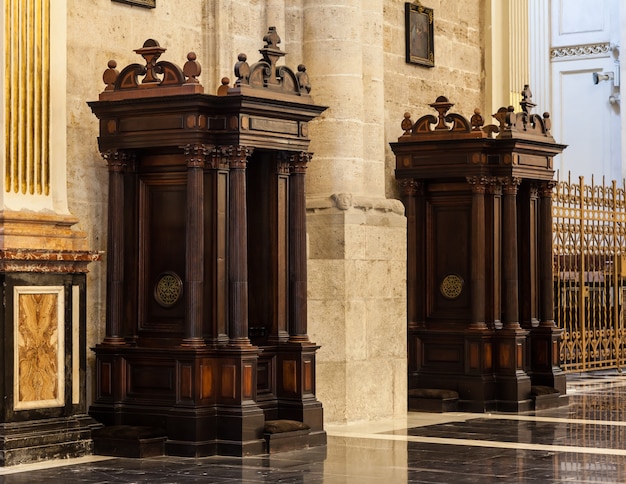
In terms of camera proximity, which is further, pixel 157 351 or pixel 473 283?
pixel 473 283

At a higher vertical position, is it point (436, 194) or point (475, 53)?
point (475, 53)

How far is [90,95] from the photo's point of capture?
1163 cm

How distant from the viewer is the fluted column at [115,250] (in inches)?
446

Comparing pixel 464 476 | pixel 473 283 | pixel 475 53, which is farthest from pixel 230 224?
pixel 475 53

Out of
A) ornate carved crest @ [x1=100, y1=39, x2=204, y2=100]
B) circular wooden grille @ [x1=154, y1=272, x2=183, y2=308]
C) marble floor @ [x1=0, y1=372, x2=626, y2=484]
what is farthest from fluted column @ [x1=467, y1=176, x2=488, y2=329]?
ornate carved crest @ [x1=100, y1=39, x2=204, y2=100]

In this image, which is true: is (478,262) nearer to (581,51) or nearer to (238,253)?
(238,253)

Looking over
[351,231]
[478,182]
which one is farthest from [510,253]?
[351,231]

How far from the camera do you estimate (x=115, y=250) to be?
11.3m

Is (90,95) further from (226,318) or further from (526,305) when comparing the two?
(526,305)

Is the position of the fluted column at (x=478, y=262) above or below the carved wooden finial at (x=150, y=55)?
below

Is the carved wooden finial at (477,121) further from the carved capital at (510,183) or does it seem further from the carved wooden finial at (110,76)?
the carved wooden finial at (110,76)

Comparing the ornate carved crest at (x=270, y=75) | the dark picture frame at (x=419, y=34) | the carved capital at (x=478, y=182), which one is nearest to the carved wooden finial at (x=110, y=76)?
the ornate carved crest at (x=270, y=75)

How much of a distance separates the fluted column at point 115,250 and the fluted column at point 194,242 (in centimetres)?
64

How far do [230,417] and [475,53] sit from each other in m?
7.21
